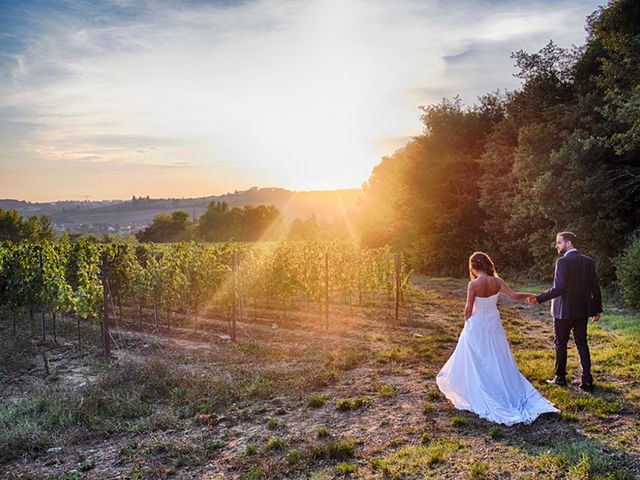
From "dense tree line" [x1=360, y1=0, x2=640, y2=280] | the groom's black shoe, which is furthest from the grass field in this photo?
"dense tree line" [x1=360, y1=0, x2=640, y2=280]

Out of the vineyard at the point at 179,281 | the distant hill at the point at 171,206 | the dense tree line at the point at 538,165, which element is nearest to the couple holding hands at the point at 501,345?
the vineyard at the point at 179,281

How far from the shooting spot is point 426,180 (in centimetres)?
2894

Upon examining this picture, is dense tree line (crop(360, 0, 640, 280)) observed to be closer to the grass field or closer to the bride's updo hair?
the grass field

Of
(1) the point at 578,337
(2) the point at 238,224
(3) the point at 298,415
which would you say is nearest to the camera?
(3) the point at 298,415

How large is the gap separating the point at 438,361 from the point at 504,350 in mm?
2790

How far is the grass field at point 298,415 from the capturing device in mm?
5074

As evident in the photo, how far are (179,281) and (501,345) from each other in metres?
10.0

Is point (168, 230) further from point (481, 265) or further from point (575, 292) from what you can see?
point (575, 292)

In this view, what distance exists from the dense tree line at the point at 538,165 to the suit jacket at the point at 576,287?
943cm

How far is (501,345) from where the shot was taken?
6.46 metres

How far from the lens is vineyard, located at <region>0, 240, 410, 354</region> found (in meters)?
12.7

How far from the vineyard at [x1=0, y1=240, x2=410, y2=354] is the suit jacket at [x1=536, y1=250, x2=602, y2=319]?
6787 mm

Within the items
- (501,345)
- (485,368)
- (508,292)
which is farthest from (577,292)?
(485,368)

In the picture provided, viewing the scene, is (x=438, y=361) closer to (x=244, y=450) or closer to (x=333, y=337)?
(x=333, y=337)
